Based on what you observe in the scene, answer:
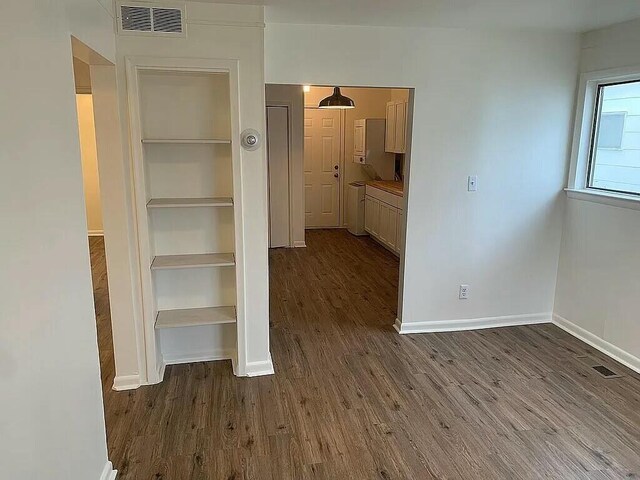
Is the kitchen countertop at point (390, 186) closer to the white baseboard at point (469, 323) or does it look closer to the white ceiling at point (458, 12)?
the white baseboard at point (469, 323)

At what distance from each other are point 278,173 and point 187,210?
3716mm

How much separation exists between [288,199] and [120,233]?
13.7ft

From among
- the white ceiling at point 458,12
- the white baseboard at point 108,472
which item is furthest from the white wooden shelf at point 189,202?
the white baseboard at point 108,472

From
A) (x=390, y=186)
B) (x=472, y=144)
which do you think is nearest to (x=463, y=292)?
(x=472, y=144)

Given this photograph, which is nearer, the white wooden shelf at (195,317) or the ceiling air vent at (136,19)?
the ceiling air vent at (136,19)

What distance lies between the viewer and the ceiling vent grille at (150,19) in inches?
109

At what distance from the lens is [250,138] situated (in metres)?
2.98

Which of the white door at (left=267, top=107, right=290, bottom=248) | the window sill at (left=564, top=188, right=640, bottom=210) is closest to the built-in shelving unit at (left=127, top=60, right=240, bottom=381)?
the window sill at (left=564, top=188, right=640, bottom=210)

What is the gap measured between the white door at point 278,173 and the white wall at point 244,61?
12.4ft

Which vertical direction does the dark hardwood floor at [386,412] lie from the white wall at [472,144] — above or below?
below

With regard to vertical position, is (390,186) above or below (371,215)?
above

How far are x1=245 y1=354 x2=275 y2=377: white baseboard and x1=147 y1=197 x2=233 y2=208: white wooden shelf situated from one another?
1.13 meters

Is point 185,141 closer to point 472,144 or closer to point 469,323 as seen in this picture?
point 472,144

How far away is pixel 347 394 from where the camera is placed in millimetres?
3084
